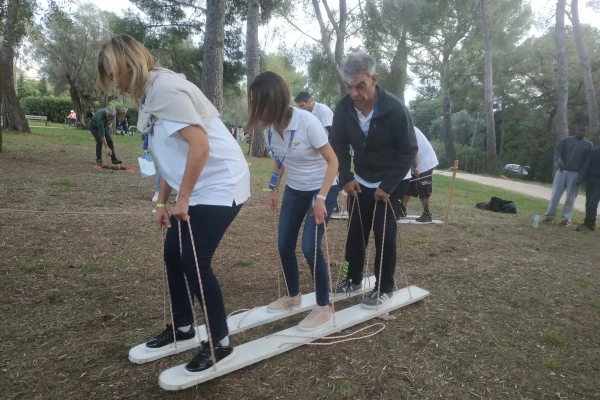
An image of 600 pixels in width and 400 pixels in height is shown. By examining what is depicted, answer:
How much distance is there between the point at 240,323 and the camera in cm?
304

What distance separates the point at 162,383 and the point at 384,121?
2.22 m

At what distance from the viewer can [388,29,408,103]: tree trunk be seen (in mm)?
19375

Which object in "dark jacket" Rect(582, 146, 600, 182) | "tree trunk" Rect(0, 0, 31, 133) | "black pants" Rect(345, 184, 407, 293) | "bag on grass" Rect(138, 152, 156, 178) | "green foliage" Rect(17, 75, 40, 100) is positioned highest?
"green foliage" Rect(17, 75, 40, 100)

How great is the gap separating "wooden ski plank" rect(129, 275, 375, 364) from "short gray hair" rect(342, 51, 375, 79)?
1818 mm

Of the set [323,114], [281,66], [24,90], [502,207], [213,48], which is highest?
[281,66]

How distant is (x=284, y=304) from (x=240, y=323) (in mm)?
403

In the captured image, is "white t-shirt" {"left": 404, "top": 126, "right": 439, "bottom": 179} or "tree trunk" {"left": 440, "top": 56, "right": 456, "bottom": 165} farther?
"tree trunk" {"left": 440, "top": 56, "right": 456, "bottom": 165}

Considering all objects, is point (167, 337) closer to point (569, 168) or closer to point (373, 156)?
point (373, 156)

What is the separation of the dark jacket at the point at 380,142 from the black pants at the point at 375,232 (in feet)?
0.57

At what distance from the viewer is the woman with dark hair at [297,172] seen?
8.51 feet

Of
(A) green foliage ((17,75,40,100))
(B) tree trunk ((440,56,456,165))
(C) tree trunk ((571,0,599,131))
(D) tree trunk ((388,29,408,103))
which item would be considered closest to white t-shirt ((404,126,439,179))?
(C) tree trunk ((571,0,599,131))

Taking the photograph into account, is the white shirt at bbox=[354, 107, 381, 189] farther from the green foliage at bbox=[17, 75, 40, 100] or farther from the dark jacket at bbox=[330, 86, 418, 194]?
the green foliage at bbox=[17, 75, 40, 100]

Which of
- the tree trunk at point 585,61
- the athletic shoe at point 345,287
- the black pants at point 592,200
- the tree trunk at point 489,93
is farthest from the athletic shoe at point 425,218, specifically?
the tree trunk at point 489,93

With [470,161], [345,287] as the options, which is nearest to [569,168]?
[345,287]
